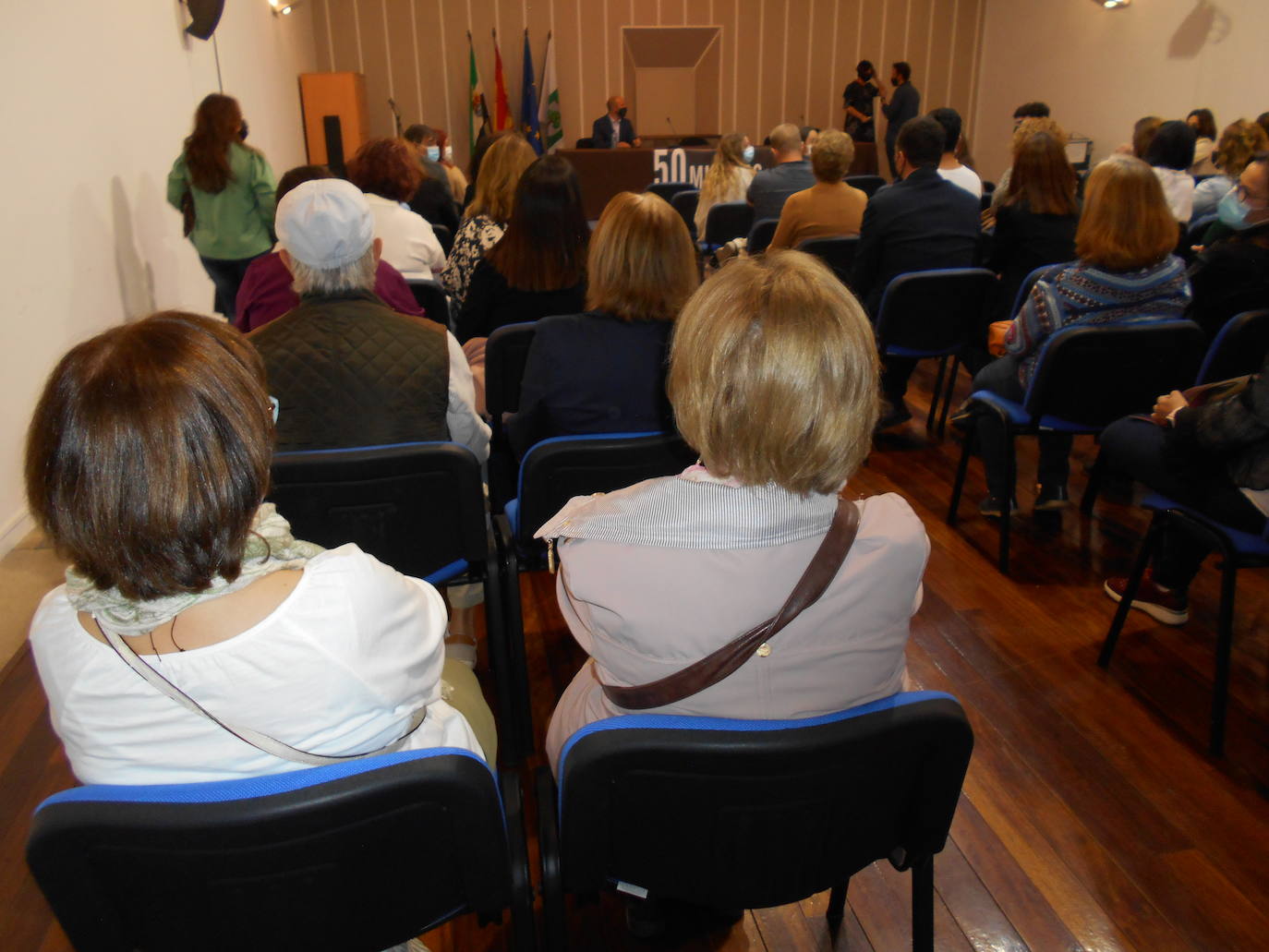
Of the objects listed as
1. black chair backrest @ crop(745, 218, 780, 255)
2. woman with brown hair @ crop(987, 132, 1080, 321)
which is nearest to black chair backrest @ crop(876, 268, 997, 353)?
woman with brown hair @ crop(987, 132, 1080, 321)

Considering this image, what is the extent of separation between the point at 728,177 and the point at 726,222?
40 centimetres

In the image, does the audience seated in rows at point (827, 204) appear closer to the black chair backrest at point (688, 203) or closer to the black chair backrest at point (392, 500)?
the black chair backrest at point (688, 203)

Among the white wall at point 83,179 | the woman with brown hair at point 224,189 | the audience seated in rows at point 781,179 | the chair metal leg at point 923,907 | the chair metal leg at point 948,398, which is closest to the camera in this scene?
the chair metal leg at point 923,907

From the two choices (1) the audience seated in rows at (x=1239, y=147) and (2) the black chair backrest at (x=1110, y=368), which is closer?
(2) the black chair backrest at (x=1110, y=368)

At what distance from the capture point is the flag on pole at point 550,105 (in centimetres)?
1066

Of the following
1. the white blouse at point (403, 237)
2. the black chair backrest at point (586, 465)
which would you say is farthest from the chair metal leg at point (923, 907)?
the white blouse at point (403, 237)

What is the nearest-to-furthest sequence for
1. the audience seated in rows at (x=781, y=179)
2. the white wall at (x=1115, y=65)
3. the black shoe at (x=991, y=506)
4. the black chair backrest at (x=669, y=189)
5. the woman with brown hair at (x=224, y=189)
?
the black shoe at (x=991, y=506), the woman with brown hair at (x=224, y=189), the audience seated in rows at (x=781, y=179), the white wall at (x=1115, y=65), the black chair backrest at (x=669, y=189)

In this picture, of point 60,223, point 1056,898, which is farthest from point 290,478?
point 60,223

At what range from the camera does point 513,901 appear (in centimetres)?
113

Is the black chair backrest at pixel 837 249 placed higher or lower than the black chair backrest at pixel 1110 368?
higher

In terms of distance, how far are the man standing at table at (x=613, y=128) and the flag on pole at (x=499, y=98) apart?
1.10m

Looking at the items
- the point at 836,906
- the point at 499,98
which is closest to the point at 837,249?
the point at 836,906

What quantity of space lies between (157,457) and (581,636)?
0.56 m

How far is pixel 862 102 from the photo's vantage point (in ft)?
35.1
